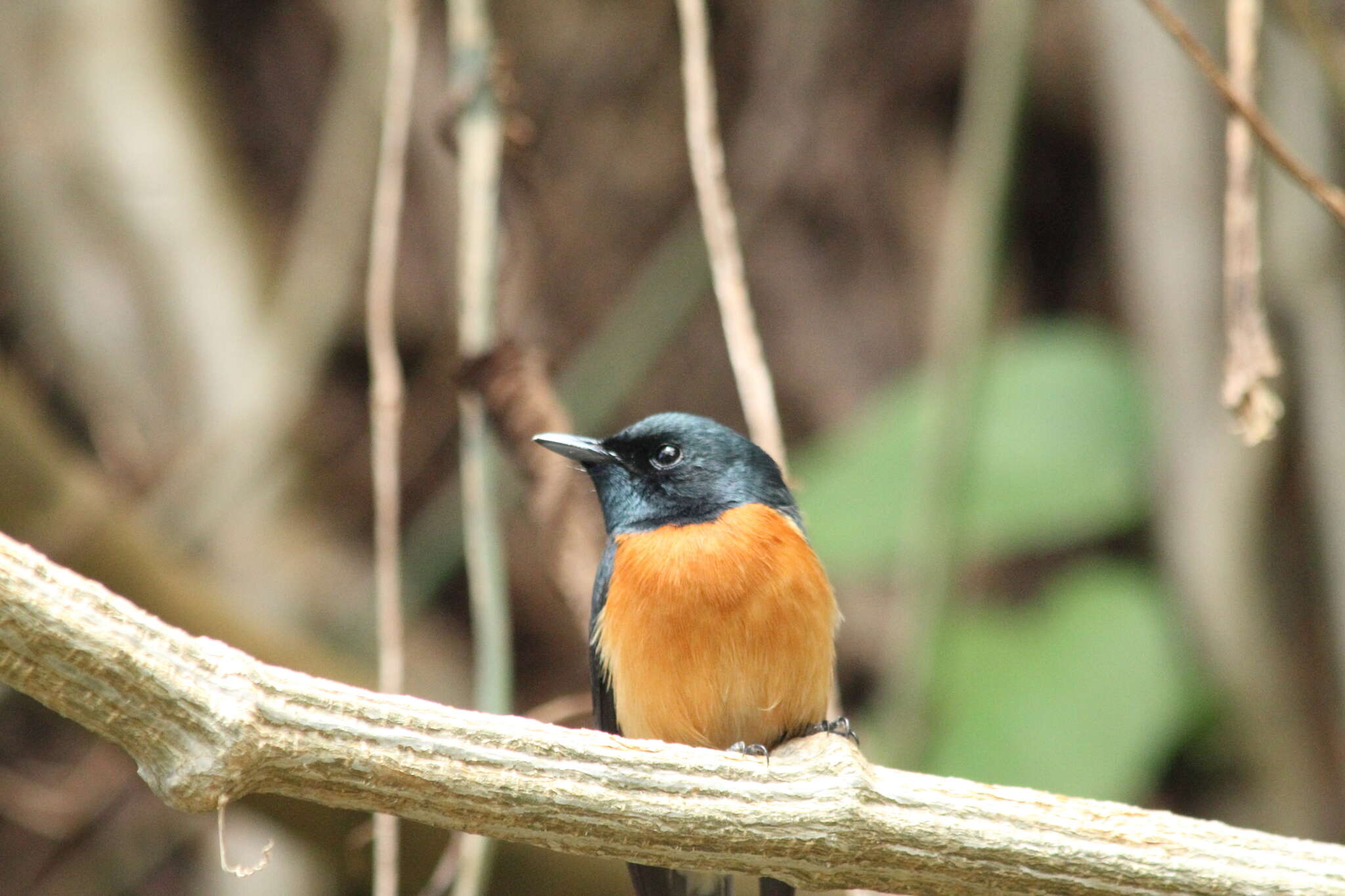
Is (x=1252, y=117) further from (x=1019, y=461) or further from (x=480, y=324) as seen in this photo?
(x=1019, y=461)

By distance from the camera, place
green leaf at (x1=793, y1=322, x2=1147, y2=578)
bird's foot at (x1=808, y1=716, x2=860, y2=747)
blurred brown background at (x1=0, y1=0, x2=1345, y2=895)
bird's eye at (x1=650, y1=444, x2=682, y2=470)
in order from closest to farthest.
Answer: bird's foot at (x1=808, y1=716, x2=860, y2=747) → bird's eye at (x1=650, y1=444, x2=682, y2=470) → blurred brown background at (x1=0, y1=0, x2=1345, y2=895) → green leaf at (x1=793, y1=322, x2=1147, y2=578)

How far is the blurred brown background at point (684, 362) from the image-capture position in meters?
4.48

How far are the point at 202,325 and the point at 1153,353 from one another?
396 cm

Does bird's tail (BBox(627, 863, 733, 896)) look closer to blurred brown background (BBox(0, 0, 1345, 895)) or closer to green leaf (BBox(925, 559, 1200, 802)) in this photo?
blurred brown background (BBox(0, 0, 1345, 895))

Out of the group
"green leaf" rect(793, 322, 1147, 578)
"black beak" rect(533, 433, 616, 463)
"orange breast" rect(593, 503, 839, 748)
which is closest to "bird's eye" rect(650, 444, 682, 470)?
"black beak" rect(533, 433, 616, 463)

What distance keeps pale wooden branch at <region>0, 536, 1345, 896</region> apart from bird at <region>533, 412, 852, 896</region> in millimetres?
687

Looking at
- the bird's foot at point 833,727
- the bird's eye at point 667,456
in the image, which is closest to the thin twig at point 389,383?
the bird's eye at point 667,456

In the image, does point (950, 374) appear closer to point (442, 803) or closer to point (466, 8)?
point (466, 8)

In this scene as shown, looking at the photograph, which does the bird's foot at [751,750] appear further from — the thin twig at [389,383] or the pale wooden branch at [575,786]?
the thin twig at [389,383]

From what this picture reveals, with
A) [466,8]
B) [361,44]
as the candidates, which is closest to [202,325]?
[361,44]

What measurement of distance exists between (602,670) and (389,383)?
3.01 ft

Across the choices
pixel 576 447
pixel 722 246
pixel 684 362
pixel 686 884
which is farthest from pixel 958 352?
pixel 684 362

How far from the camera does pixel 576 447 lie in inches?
132

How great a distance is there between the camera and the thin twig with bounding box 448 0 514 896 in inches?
123
